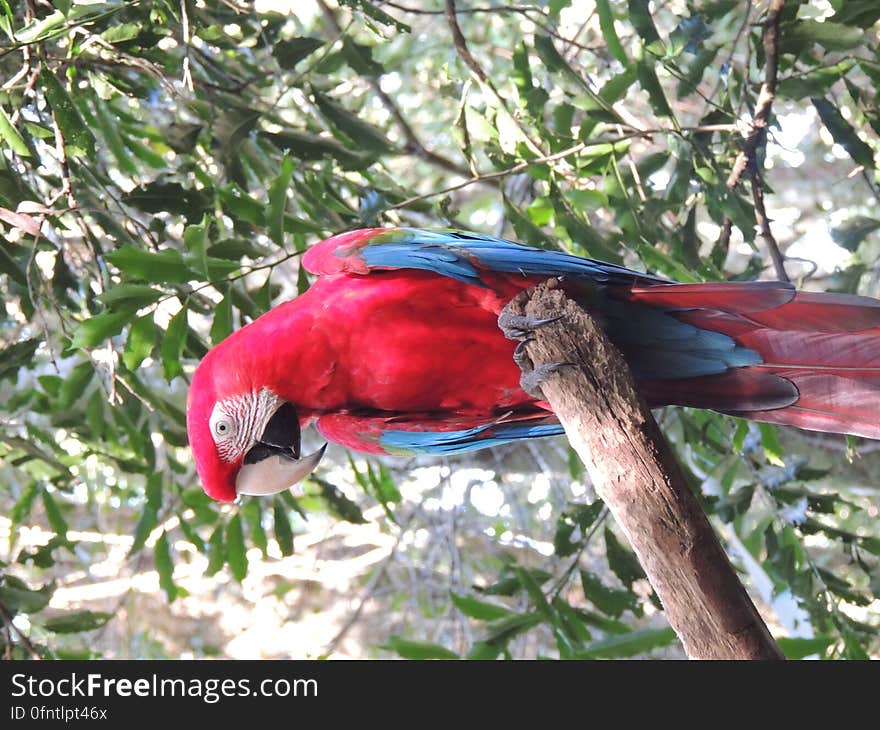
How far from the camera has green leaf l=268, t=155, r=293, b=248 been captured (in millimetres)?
1326

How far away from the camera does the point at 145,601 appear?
12.9ft

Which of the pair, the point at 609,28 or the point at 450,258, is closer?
the point at 450,258

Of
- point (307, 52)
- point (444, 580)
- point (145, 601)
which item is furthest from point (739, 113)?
point (145, 601)

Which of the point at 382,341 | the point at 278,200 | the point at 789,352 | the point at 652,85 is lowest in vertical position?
the point at 789,352

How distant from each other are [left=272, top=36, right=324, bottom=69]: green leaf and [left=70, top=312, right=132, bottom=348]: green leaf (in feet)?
1.90

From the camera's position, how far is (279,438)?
1328mm

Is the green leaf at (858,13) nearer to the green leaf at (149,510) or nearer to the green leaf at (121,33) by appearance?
the green leaf at (121,33)

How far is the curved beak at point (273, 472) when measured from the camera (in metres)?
1.32

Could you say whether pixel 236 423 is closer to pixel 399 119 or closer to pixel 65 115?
pixel 65 115

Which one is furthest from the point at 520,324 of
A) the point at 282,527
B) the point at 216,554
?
the point at 216,554

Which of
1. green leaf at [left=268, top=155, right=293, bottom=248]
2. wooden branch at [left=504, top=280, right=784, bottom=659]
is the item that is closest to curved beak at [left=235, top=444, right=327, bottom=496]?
green leaf at [left=268, top=155, right=293, bottom=248]

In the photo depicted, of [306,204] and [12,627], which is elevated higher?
[306,204]

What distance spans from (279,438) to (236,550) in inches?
19.8
